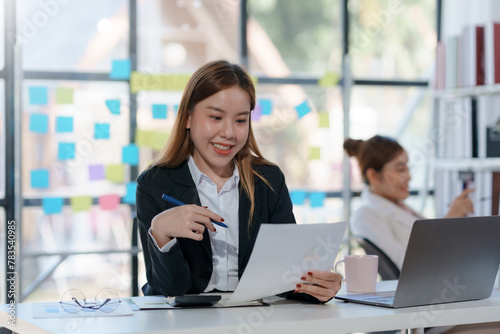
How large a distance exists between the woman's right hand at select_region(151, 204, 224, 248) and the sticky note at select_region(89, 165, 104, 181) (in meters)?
2.08

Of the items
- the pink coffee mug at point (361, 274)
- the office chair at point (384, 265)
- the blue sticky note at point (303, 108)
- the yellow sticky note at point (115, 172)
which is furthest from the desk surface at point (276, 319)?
the blue sticky note at point (303, 108)

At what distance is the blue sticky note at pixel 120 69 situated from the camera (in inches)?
135

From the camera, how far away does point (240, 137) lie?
5.58ft

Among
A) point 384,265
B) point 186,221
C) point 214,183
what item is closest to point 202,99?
point 214,183

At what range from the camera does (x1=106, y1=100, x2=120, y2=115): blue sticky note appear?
3436mm

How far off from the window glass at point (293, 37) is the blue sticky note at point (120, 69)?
716mm

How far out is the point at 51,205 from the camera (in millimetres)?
3326

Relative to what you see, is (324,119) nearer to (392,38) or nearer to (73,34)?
(392,38)

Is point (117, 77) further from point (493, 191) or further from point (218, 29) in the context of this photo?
point (493, 191)

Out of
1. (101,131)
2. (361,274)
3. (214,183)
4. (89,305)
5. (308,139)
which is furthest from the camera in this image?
(308,139)

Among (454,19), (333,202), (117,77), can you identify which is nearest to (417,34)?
(454,19)

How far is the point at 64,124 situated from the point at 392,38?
214 centimetres

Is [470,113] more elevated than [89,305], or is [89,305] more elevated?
[470,113]

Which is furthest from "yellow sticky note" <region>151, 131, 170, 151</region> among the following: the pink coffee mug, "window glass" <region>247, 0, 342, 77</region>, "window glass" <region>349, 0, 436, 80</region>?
the pink coffee mug
